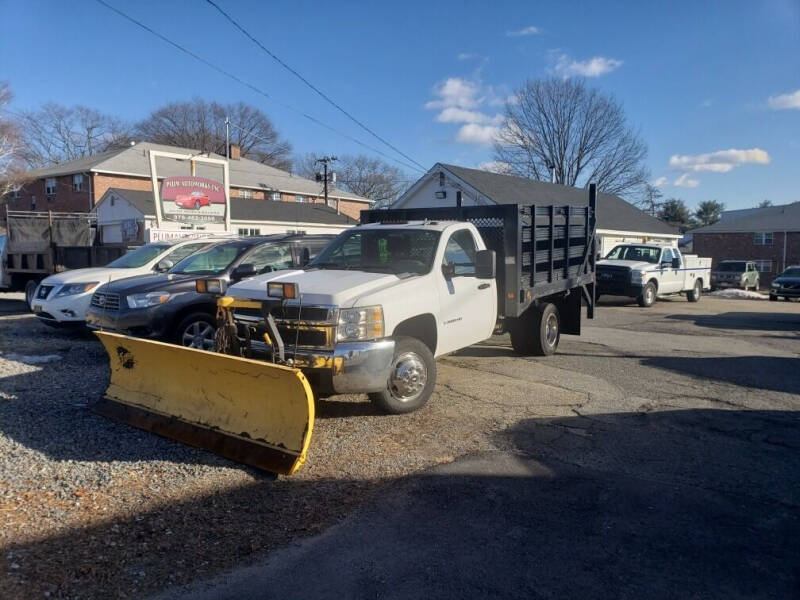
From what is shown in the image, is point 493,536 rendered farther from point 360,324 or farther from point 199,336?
point 199,336

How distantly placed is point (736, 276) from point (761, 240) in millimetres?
15277

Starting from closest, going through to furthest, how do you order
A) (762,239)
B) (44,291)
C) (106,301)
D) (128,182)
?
(106,301), (44,291), (128,182), (762,239)

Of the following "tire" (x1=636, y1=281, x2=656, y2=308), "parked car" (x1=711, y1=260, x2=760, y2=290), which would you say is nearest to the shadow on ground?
"tire" (x1=636, y1=281, x2=656, y2=308)

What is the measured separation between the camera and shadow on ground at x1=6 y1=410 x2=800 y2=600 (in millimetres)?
3320

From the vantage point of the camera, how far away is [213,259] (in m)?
9.20

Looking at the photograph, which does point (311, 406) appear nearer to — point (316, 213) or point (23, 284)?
point (23, 284)

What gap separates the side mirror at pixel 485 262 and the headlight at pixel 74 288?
6.97m

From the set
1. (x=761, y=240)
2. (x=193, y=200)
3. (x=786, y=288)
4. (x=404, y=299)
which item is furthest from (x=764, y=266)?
(x=404, y=299)

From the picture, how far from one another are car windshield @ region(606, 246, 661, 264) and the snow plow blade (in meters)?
17.1

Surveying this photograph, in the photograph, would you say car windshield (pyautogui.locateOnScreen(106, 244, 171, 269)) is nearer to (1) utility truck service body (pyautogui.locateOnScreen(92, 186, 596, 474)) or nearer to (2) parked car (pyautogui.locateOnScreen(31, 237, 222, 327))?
(2) parked car (pyautogui.locateOnScreen(31, 237, 222, 327))

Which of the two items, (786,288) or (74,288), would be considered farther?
(786,288)

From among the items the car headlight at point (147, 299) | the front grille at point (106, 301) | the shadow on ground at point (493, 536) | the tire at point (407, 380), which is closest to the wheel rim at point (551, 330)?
the tire at point (407, 380)

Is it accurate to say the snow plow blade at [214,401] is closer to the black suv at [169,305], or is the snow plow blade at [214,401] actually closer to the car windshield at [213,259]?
the black suv at [169,305]

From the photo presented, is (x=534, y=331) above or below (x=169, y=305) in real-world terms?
below
